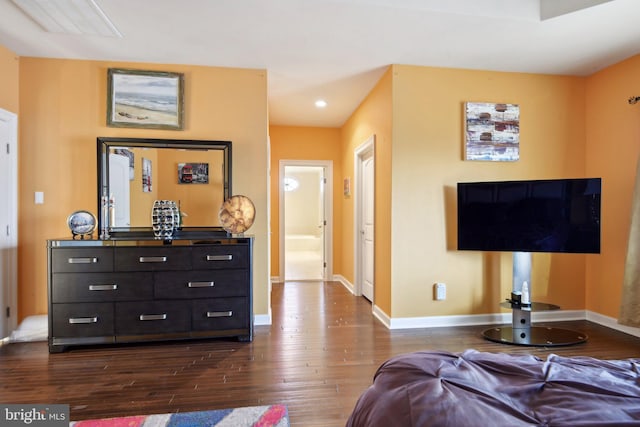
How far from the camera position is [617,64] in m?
3.42

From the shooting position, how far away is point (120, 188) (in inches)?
131

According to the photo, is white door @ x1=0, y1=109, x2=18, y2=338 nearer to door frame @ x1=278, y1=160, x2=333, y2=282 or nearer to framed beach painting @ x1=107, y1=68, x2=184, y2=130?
framed beach painting @ x1=107, y1=68, x2=184, y2=130

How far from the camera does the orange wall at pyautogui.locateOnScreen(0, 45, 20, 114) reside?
3025 mm

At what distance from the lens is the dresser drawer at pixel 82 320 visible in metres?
2.84

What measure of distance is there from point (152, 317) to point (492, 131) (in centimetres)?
387

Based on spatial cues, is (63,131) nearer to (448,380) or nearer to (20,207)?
(20,207)

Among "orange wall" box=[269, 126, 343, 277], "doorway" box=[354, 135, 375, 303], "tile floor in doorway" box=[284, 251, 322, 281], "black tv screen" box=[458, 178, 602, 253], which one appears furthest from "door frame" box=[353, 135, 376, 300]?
"black tv screen" box=[458, 178, 602, 253]

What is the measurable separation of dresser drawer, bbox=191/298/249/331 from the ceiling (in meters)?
2.36

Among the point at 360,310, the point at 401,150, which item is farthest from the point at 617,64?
the point at 360,310

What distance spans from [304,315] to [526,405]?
3209mm

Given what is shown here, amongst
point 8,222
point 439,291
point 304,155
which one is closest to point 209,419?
point 439,291

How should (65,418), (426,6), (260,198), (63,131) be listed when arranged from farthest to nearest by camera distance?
(260,198) → (63,131) → (426,6) → (65,418)

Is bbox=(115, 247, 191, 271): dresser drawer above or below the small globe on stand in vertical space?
below

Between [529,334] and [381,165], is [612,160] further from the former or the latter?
[381,165]
